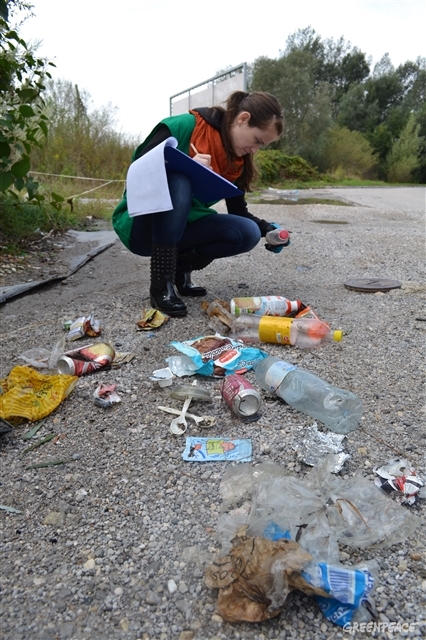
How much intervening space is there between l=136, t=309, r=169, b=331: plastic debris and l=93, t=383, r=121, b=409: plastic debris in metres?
0.63

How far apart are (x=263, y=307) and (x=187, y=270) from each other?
67 centimetres

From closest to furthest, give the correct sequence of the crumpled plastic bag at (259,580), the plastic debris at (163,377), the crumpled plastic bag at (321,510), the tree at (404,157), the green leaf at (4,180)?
the crumpled plastic bag at (259,580), the crumpled plastic bag at (321,510), the plastic debris at (163,377), the green leaf at (4,180), the tree at (404,157)

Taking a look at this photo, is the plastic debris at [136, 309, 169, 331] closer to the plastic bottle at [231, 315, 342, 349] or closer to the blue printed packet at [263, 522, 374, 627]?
the plastic bottle at [231, 315, 342, 349]

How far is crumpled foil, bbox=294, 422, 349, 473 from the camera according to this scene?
153 cm

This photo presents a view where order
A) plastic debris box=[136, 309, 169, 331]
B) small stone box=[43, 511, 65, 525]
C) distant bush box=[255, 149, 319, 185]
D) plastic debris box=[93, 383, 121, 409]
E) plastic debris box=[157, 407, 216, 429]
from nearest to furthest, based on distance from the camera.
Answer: small stone box=[43, 511, 65, 525] → plastic debris box=[157, 407, 216, 429] → plastic debris box=[93, 383, 121, 409] → plastic debris box=[136, 309, 169, 331] → distant bush box=[255, 149, 319, 185]

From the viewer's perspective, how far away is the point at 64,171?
816cm

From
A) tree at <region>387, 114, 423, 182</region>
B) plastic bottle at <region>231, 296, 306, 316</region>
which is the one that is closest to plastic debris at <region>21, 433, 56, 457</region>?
plastic bottle at <region>231, 296, 306, 316</region>

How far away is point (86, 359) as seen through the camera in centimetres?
216

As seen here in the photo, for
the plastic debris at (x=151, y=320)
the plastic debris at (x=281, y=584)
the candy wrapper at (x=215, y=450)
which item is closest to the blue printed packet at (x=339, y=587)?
the plastic debris at (x=281, y=584)

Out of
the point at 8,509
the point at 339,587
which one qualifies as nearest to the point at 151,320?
the point at 8,509

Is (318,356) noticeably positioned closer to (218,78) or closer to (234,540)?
(234,540)

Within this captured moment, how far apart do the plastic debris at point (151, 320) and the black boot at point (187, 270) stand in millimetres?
478

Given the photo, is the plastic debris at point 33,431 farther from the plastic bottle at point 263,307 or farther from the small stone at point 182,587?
the plastic bottle at point 263,307

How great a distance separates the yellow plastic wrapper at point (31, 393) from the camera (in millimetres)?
1791
